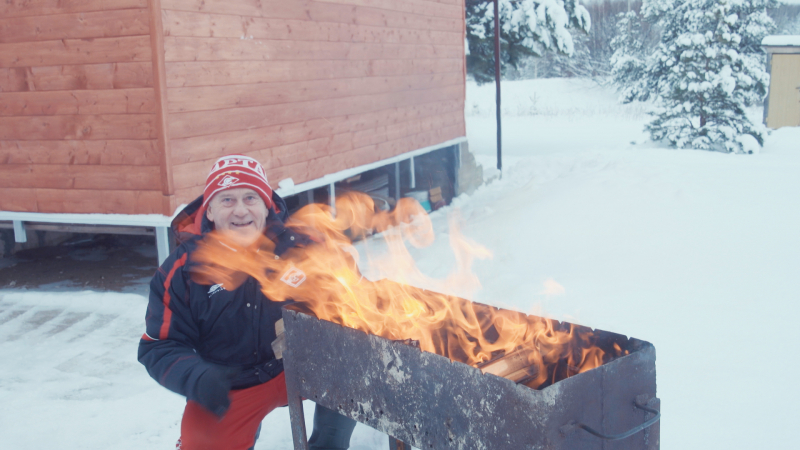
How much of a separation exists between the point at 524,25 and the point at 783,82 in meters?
7.56

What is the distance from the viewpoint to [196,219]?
9.85 ft

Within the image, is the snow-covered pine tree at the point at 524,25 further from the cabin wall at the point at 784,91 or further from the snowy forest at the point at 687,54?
the cabin wall at the point at 784,91

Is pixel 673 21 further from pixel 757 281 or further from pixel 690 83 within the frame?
pixel 757 281

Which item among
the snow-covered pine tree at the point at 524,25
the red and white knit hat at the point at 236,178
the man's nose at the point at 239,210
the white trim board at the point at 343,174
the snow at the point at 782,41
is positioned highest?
the snow-covered pine tree at the point at 524,25

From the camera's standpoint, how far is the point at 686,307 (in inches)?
193

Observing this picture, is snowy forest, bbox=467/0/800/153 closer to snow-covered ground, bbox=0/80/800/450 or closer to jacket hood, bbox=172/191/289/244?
snow-covered ground, bbox=0/80/800/450

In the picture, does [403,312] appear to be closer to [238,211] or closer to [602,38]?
[238,211]

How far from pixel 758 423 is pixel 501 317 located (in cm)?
183

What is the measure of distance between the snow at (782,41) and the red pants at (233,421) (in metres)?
17.8

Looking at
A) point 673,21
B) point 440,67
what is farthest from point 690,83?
point 440,67

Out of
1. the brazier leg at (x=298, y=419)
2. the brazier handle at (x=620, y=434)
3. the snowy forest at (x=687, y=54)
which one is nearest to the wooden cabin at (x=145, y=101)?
the brazier leg at (x=298, y=419)

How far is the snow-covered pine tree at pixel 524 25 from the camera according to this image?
48.8 ft

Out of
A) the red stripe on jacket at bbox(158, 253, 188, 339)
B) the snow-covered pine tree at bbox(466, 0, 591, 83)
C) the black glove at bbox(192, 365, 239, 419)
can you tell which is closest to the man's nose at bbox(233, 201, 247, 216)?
the red stripe on jacket at bbox(158, 253, 188, 339)

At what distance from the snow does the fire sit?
16.8 metres
